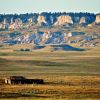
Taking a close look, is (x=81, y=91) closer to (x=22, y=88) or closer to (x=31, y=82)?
(x=22, y=88)

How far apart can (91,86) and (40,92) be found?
1043cm

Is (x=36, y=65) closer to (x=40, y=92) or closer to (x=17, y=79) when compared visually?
(x=17, y=79)

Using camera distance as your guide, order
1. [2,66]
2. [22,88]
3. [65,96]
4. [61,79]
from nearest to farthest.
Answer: [65,96], [22,88], [61,79], [2,66]

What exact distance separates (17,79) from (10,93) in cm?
1605

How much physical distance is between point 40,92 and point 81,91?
4.74 metres

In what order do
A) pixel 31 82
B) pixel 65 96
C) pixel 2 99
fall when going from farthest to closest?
pixel 31 82 → pixel 65 96 → pixel 2 99

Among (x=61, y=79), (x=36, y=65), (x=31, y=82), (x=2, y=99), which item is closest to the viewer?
(x=2, y=99)

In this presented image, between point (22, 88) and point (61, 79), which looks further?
point (61, 79)

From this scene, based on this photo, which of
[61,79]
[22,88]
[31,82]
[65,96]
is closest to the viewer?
[65,96]

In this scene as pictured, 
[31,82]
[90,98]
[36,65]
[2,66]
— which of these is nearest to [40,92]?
[90,98]

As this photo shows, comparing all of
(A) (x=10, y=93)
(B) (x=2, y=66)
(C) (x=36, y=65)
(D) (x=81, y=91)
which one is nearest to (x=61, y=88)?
(D) (x=81, y=91)

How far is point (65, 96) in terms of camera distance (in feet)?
194

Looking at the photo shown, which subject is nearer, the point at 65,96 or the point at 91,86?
the point at 65,96

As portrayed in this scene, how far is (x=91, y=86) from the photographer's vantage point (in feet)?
235
